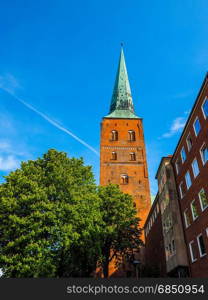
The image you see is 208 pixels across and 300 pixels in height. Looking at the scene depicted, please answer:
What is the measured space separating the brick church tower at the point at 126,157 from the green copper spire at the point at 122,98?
0.77 ft

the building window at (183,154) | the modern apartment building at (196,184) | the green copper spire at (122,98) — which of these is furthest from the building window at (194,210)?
the green copper spire at (122,98)

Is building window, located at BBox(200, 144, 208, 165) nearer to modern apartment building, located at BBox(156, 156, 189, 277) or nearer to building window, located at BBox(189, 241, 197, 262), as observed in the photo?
modern apartment building, located at BBox(156, 156, 189, 277)

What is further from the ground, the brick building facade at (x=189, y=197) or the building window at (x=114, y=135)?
the building window at (x=114, y=135)

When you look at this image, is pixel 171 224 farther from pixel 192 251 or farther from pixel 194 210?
pixel 194 210

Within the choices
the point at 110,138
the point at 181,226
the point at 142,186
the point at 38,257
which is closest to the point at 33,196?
the point at 38,257

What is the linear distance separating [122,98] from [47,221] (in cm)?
4962

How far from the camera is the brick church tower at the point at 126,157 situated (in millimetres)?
46562

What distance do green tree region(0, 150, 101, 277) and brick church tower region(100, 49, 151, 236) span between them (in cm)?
2217

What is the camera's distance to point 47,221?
19.8 m

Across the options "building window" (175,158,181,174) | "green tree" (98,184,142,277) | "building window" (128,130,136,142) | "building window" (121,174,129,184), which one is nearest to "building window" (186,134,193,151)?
"building window" (175,158,181,174)

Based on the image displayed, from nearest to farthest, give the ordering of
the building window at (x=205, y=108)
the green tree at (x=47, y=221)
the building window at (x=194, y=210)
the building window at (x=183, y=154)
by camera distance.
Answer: the green tree at (x=47, y=221), the building window at (x=205, y=108), the building window at (x=194, y=210), the building window at (x=183, y=154)

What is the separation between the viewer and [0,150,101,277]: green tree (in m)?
18.2

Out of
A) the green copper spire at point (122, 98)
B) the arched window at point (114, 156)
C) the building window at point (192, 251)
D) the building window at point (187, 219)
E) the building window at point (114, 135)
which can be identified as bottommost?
the building window at point (192, 251)

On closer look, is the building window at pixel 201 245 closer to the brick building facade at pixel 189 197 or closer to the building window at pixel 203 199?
the brick building facade at pixel 189 197
